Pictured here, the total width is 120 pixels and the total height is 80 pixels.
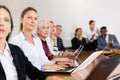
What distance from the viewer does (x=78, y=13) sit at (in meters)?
7.67

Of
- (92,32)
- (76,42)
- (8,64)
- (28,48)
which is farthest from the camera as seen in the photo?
(92,32)

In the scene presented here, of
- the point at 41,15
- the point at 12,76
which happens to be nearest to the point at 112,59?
the point at 12,76

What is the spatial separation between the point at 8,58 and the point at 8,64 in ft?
0.16

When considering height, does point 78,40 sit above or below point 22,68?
below

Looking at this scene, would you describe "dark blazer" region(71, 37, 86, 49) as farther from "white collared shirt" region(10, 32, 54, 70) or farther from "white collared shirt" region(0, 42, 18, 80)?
"white collared shirt" region(0, 42, 18, 80)

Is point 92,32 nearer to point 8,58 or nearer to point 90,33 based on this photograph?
point 90,33

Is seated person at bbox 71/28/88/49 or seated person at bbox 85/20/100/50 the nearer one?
seated person at bbox 71/28/88/49

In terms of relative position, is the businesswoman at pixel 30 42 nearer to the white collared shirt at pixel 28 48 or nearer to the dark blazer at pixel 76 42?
the white collared shirt at pixel 28 48

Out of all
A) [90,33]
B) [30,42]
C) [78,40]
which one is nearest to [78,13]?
[90,33]

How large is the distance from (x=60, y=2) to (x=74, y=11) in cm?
51

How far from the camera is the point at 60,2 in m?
7.48

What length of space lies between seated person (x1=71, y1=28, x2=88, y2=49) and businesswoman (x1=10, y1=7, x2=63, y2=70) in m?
4.43

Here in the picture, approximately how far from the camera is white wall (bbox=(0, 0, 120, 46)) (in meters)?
7.27

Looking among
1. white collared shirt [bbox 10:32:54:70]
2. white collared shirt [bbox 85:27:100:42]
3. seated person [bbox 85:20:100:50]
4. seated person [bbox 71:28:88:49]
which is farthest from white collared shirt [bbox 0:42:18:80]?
white collared shirt [bbox 85:27:100:42]
